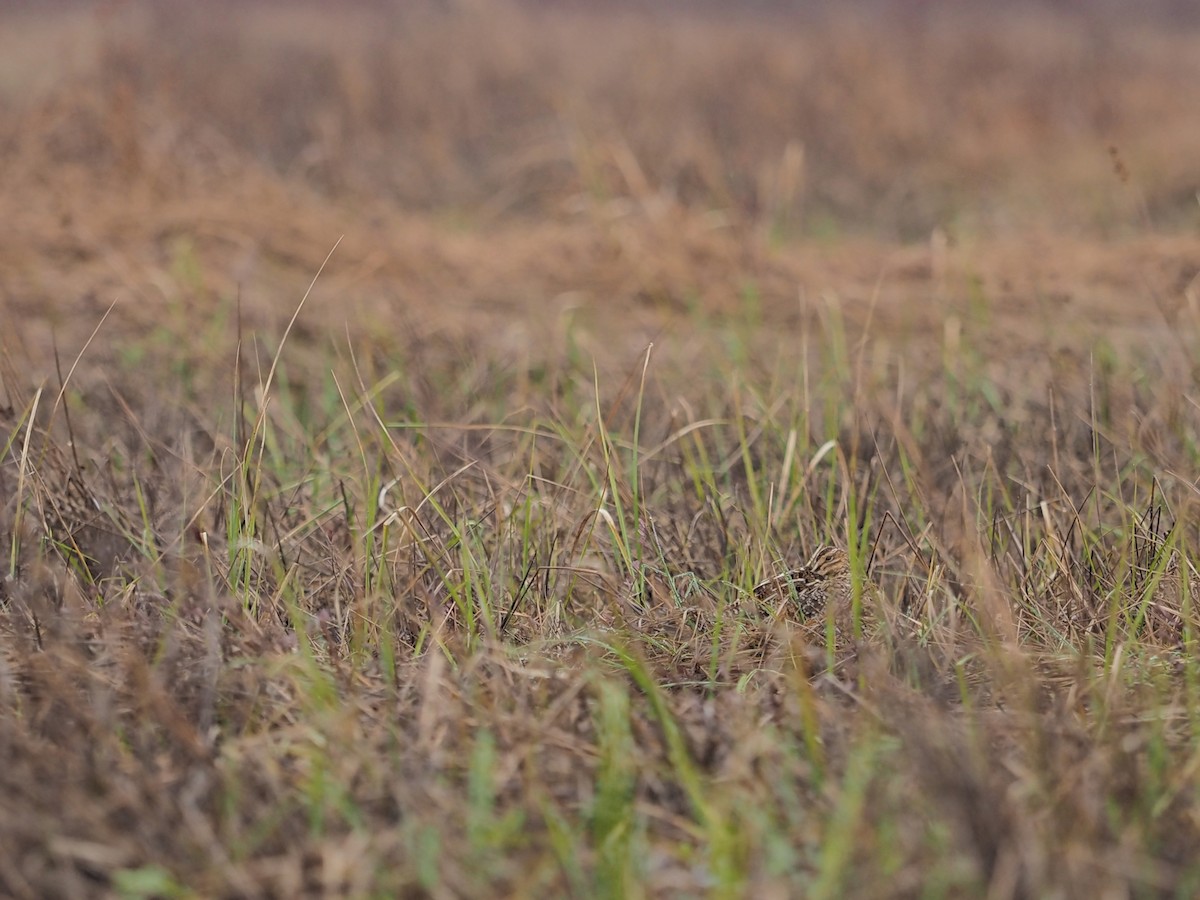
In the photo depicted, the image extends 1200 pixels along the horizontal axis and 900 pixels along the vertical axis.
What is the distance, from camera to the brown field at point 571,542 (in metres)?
1.07

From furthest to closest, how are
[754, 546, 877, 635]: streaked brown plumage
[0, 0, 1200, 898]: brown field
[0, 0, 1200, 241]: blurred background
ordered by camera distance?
[0, 0, 1200, 241]: blurred background
[754, 546, 877, 635]: streaked brown plumage
[0, 0, 1200, 898]: brown field

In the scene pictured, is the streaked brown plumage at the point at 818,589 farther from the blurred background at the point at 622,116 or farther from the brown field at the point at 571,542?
the blurred background at the point at 622,116

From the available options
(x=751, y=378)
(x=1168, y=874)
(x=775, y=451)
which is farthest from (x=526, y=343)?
(x=1168, y=874)

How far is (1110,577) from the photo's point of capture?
1.68 metres

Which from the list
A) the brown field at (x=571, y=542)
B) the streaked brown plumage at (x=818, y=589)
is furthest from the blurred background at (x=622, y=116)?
the streaked brown plumage at (x=818, y=589)

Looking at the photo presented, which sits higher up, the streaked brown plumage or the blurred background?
the blurred background

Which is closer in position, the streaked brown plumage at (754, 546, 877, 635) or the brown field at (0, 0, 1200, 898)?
the brown field at (0, 0, 1200, 898)

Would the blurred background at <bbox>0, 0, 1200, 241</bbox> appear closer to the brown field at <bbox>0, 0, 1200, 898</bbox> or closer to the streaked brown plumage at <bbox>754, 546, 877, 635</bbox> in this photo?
the brown field at <bbox>0, 0, 1200, 898</bbox>

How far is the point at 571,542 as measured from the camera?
1.75 m

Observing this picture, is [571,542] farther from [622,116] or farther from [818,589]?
[622,116]

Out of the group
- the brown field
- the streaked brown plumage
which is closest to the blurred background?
the brown field

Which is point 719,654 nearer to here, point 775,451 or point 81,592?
point 775,451

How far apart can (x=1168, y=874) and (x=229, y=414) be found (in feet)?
6.29

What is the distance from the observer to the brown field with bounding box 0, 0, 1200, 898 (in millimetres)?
1071
